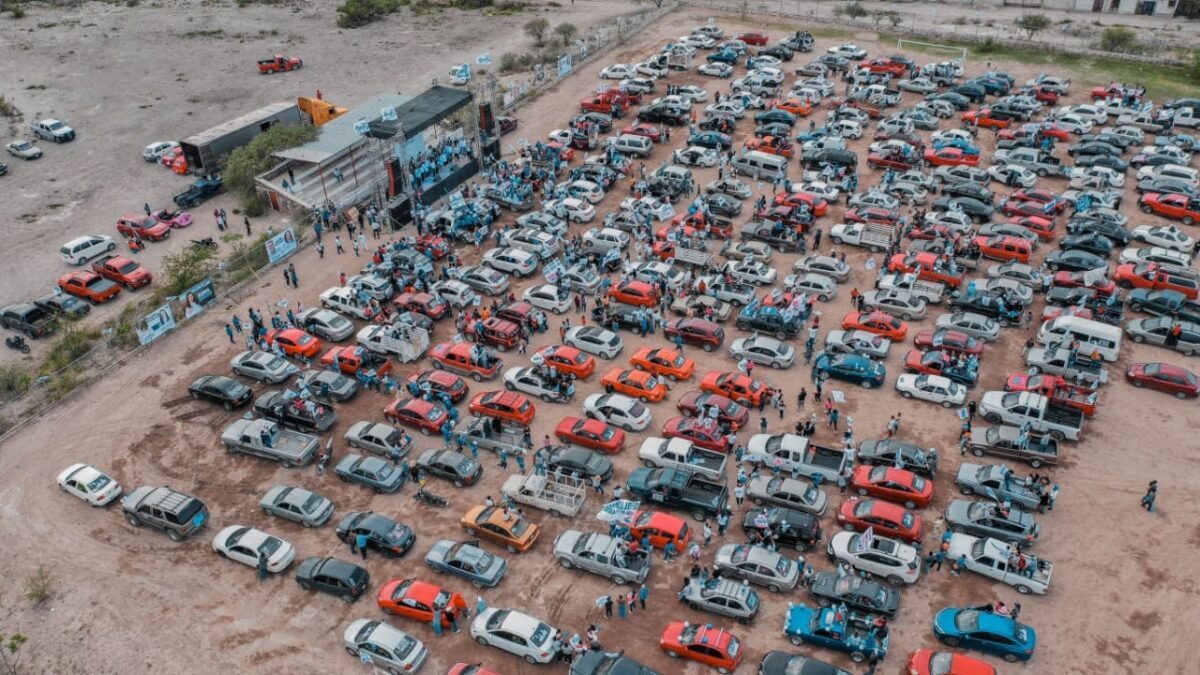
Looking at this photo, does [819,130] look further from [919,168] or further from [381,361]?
[381,361]

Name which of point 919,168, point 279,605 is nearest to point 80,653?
point 279,605

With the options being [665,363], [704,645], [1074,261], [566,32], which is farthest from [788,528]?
[566,32]

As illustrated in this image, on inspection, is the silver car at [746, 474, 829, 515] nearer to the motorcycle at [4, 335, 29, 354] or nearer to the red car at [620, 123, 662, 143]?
the red car at [620, 123, 662, 143]

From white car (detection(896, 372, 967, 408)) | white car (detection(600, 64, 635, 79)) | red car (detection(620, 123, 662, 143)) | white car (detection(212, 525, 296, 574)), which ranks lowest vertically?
white car (detection(212, 525, 296, 574))

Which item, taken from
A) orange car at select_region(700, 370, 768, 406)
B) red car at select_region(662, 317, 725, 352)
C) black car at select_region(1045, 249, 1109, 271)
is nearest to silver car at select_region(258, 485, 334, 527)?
orange car at select_region(700, 370, 768, 406)

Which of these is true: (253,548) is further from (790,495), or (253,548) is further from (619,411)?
(790,495)

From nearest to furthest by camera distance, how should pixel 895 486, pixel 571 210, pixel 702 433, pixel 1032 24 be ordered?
pixel 895 486 → pixel 702 433 → pixel 571 210 → pixel 1032 24
